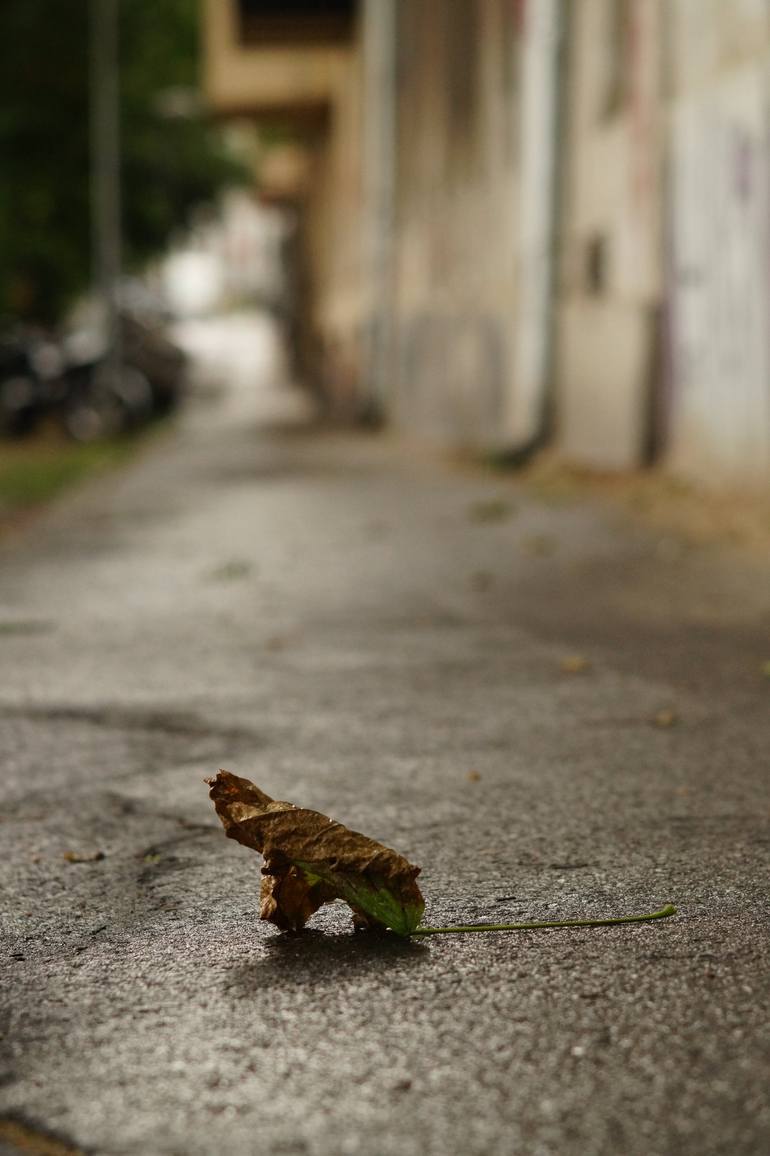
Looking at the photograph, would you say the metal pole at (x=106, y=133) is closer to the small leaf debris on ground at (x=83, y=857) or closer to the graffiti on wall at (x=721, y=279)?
the graffiti on wall at (x=721, y=279)

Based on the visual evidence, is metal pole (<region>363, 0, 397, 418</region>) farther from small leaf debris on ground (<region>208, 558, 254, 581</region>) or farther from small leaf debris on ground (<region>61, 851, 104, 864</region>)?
small leaf debris on ground (<region>61, 851, 104, 864</region>)

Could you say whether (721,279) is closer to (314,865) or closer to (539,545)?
(539,545)

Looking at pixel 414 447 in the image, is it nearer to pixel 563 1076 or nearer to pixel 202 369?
pixel 563 1076

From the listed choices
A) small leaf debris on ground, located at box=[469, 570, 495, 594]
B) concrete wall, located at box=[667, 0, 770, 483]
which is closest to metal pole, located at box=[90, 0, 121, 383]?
concrete wall, located at box=[667, 0, 770, 483]

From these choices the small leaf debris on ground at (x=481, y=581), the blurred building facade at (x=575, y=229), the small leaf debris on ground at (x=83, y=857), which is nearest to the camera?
the small leaf debris on ground at (x=83, y=857)

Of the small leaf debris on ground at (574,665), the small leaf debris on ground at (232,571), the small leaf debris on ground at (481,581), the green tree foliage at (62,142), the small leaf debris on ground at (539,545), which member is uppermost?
the green tree foliage at (62,142)

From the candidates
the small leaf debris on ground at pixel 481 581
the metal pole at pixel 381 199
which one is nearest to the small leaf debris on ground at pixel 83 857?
the small leaf debris on ground at pixel 481 581

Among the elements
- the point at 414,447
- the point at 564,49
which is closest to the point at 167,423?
the point at 414,447
